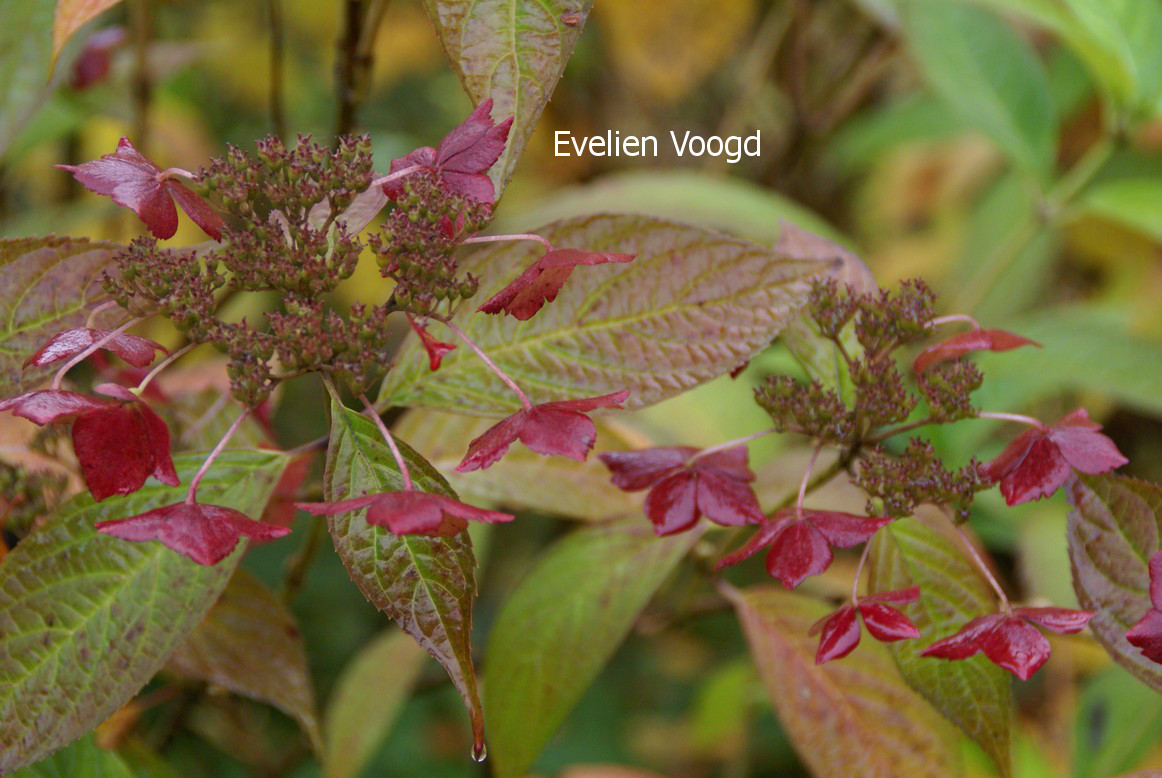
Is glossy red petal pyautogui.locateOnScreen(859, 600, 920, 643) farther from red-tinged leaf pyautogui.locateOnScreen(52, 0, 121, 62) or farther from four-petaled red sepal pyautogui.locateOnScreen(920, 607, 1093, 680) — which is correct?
red-tinged leaf pyautogui.locateOnScreen(52, 0, 121, 62)

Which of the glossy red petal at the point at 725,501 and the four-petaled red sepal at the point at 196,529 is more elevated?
the four-petaled red sepal at the point at 196,529

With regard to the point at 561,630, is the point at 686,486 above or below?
above

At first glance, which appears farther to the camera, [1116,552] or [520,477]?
[520,477]

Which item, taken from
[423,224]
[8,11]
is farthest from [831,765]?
[8,11]

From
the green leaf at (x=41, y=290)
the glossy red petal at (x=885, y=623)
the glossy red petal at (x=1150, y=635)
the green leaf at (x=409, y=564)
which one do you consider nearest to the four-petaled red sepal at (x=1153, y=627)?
the glossy red petal at (x=1150, y=635)

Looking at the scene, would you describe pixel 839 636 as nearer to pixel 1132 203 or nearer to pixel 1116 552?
pixel 1116 552

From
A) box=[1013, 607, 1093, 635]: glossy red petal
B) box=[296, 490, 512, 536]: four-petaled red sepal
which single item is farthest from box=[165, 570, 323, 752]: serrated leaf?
box=[1013, 607, 1093, 635]: glossy red petal

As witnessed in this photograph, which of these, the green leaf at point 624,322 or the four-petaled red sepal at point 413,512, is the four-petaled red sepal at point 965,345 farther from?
the four-petaled red sepal at point 413,512

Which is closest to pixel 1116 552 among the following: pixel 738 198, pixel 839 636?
pixel 839 636
